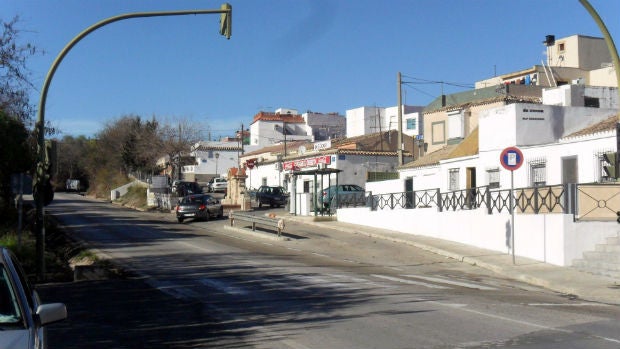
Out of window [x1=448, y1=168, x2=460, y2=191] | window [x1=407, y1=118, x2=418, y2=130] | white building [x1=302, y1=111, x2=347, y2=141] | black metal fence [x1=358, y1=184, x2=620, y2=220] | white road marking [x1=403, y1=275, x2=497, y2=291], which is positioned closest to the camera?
white road marking [x1=403, y1=275, x2=497, y2=291]

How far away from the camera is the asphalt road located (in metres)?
8.98

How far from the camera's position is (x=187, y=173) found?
83938 mm

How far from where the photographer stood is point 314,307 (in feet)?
37.7

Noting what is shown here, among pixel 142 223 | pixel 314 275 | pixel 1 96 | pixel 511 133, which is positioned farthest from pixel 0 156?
pixel 511 133

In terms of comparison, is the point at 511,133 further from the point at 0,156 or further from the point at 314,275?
the point at 0,156

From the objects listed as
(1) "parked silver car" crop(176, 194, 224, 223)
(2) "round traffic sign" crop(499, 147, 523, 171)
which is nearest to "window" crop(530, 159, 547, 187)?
(2) "round traffic sign" crop(499, 147, 523, 171)

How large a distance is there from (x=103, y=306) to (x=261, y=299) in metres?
2.84

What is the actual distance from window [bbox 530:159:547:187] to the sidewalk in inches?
162

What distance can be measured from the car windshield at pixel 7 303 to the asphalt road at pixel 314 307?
3.43 meters

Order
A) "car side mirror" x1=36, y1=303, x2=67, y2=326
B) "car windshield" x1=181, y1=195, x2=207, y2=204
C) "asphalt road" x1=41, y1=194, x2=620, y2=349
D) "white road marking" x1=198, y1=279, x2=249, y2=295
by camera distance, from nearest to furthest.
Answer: "car side mirror" x1=36, y1=303, x2=67, y2=326, "asphalt road" x1=41, y1=194, x2=620, y2=349, "white road marking" x1=198, y1=279, x2=249, y2=295, "car windshield" x1=181, y1=195, x2=207, y2=204

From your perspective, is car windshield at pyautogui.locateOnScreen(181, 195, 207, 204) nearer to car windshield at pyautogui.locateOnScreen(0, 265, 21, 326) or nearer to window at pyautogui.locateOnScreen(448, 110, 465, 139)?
window at pyautogui.locateOnScreen(448, 110, 465, 139)

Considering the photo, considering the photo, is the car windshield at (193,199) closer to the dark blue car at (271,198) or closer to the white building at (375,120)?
the dark blue car at (271,198)

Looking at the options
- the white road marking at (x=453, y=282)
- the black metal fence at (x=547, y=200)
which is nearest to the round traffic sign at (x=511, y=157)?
the black metal fence at (x=547, y=200)

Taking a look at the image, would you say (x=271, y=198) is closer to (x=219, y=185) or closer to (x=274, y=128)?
(x=219, y=185)
